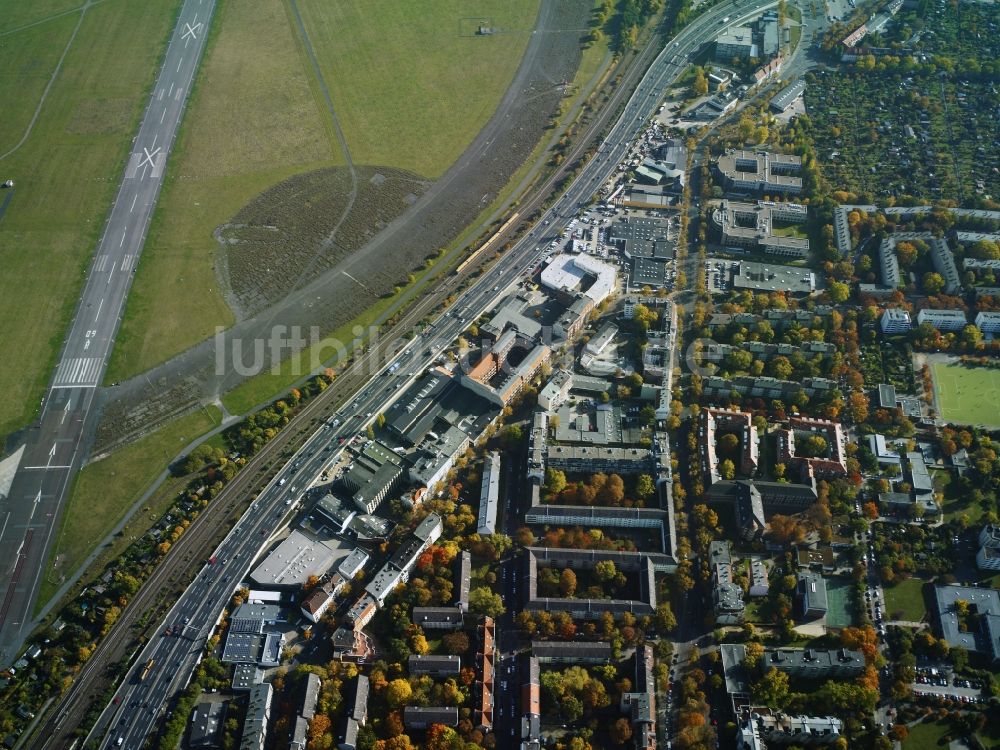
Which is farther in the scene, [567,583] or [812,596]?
[567,583]

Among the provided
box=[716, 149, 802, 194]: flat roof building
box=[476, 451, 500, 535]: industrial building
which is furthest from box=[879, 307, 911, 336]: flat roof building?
box=[476, 451, 500, 535]: industrial building

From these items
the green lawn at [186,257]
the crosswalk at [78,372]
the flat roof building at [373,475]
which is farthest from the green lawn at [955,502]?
the crosswalk at [78,372]

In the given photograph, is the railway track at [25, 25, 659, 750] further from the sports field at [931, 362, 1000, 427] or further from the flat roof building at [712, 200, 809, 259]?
the sports field at [931, 362, 1000, 427]

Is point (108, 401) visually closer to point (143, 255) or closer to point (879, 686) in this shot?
point (143, 255)

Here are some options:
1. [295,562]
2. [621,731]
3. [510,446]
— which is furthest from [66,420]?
[621,731]

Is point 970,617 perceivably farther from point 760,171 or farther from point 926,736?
point 760,171

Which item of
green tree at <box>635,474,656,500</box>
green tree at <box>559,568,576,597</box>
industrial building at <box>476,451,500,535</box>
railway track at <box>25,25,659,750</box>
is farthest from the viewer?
green tree at <box>635,474,656,500</box>

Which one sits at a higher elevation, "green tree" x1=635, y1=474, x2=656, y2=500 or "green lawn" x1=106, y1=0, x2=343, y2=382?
"green lawn" x1=106, y1=0, x2=343, y2=382
